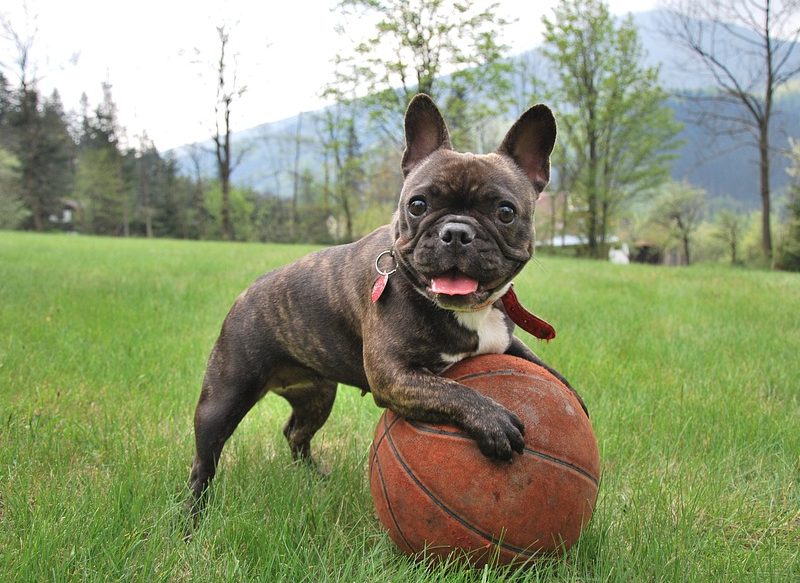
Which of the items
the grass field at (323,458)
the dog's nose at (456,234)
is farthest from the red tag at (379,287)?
the grass field at (323,458)

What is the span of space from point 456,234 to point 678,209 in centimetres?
7095

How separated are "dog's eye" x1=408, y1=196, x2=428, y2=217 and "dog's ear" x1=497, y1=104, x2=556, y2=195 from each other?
0.66 metres

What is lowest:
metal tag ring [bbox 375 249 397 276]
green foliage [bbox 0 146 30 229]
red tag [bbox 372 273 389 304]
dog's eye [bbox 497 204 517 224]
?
red tag [bbox 372 273 389 304]

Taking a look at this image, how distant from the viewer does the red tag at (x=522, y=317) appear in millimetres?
3262

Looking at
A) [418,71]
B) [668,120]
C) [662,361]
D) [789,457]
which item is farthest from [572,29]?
[789,457]

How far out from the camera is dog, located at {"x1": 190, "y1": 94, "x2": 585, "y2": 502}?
2.69m

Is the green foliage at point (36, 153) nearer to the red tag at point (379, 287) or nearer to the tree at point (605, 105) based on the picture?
the tree at point (605, 105)

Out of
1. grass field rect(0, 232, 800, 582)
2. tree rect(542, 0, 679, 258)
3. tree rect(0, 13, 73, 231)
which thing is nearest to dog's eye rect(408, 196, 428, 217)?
grass field rect(0, 232, 800, 582)

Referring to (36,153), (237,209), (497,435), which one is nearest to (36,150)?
(36,153)

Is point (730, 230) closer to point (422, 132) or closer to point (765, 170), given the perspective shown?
point (765, 170)

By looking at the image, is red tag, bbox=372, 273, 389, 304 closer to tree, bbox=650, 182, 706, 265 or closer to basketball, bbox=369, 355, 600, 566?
basketball, bbox=369, 355, 600, 566

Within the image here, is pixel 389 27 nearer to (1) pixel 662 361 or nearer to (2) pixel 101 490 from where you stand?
(1) pixel 662 361

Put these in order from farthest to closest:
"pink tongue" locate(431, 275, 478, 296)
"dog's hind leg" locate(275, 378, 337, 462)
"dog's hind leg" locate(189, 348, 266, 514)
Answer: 1. "dog's hind leg" locate(275, 378, 337, 462)
2. "dog's hind leg" locate(189, 348, 266, 514)
3. "pink tongue" locate(431, 275, 478, 296)

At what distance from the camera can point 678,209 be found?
6700 centimetres
